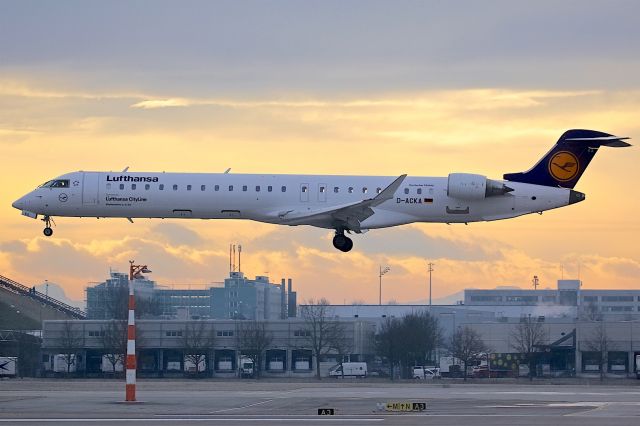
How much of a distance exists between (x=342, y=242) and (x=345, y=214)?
7.41 ft

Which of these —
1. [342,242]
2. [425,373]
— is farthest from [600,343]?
[342,242]

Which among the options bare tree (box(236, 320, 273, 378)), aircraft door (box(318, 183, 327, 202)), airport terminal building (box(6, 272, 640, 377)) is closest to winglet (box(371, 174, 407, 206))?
aircraft door (box(318, 183, 327, 202))

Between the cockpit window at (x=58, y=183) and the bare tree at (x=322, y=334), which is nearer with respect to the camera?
the cockpit window at (x=58, y=183)

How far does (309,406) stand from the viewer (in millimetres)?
41125

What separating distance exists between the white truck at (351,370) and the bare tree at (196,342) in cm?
1053

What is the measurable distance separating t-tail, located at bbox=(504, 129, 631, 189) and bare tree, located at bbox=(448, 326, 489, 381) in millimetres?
37805

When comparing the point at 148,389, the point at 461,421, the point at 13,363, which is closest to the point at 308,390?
the point at 148,389

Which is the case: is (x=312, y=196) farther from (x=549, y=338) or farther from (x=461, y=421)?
(x=549, y=338)

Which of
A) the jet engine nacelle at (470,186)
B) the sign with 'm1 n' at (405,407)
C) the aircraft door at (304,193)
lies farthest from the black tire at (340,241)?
the sign with 'm1 n' at (405,407)

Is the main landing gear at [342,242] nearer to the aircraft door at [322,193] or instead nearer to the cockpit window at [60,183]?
the aircraft door at [322,193]

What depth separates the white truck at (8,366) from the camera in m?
78.0

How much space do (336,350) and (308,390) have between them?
54874 mm

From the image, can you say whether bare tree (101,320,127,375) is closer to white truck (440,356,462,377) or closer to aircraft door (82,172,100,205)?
white truck (440,356,462,377)

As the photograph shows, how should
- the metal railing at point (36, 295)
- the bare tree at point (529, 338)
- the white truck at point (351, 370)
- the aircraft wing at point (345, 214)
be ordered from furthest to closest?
the metal railing at point (36, 295) < the bare tree at point (529, 338) < the white truck at point (351, 370) < the aircraft wing at point (345, 214)
